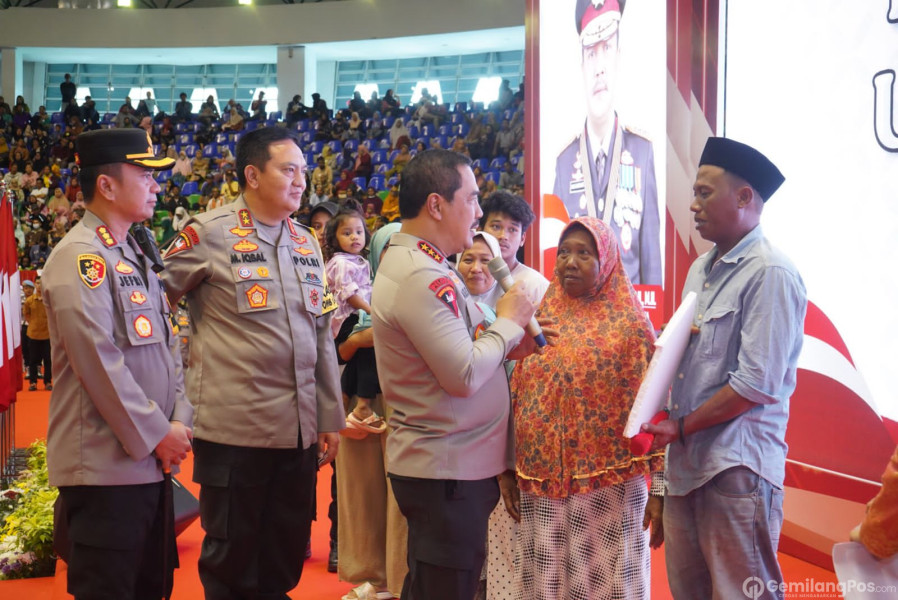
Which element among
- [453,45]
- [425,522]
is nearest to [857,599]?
[425,522]

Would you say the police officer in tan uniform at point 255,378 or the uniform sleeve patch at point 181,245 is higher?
the uniform sleeve patch at point 181,245

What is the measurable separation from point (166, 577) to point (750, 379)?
5.87ft

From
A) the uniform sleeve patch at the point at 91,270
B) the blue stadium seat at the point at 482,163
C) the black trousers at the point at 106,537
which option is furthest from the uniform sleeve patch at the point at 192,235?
the blue stadium seat at the point at 482,163

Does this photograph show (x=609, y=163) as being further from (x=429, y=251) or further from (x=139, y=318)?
(x=139, y=318)

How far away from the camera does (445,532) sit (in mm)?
2094

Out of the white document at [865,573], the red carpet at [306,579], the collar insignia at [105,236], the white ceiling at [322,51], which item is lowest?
the red carpet at [306,579]

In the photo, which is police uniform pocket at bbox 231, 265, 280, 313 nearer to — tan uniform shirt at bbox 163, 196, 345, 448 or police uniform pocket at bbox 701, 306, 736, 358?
tan uniform shirt at bbox 163, 196, 345, 448

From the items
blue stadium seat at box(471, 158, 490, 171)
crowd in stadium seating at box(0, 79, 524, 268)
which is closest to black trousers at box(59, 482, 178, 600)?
crowd in stadium seating at box(0, 79, 524, 268)

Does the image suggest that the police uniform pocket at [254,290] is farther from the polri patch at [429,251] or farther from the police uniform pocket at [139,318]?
the polri patch at [429,251]

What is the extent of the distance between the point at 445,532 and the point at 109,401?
3.28ft

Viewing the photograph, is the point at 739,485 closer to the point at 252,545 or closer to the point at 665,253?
the point at 252,545

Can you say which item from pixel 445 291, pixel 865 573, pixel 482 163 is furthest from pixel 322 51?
pixel 865 573

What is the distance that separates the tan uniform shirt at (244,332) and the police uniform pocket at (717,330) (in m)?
1.27

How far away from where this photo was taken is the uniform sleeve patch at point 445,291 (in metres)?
2.04
